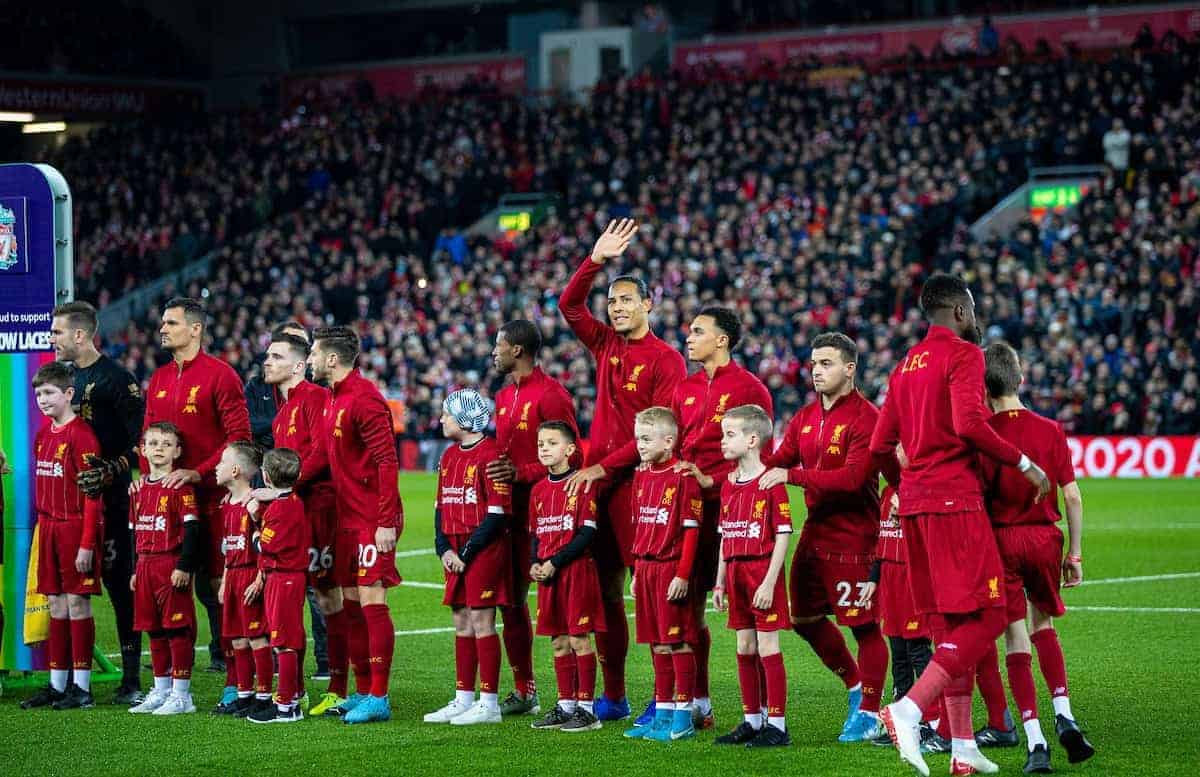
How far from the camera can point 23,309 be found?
39.5 ft

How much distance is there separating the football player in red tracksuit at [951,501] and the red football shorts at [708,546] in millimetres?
1588

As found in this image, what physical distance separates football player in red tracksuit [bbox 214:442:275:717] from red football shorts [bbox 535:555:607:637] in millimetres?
1762

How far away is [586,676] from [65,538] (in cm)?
377

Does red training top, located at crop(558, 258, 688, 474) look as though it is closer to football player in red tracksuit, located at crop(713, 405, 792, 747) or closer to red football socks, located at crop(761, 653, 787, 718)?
football player in red tracksuit, located at crop(713, 405, 792, 747)

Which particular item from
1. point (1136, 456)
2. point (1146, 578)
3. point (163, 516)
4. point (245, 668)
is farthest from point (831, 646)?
point (1136, 456)

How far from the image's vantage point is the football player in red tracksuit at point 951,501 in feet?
26.8

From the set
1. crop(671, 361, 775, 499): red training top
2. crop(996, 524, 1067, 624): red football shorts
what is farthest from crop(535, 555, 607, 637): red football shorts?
crop(996, 524, 1067, 624): red football shorts

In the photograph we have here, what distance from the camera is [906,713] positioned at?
7879mm

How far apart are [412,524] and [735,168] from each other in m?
17.6

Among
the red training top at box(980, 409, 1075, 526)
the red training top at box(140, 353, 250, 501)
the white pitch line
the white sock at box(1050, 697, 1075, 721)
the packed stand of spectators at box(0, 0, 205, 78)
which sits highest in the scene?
the packed stand of spectators at box(0, 0, 205, 78)

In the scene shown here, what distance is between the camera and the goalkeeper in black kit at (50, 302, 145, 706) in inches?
445

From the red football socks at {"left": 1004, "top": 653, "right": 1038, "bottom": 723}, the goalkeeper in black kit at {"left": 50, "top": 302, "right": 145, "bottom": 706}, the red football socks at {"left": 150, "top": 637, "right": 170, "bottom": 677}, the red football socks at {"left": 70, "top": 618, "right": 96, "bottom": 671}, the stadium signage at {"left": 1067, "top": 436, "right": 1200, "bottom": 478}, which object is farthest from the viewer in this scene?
the stadium signage at {"left": 1067, "top": 436, "right": 1200, "bottom": 478}

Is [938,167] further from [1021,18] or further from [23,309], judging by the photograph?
[23,309]

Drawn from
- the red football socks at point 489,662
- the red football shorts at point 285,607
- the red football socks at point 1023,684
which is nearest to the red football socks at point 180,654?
the red football shorts at point 285,607
